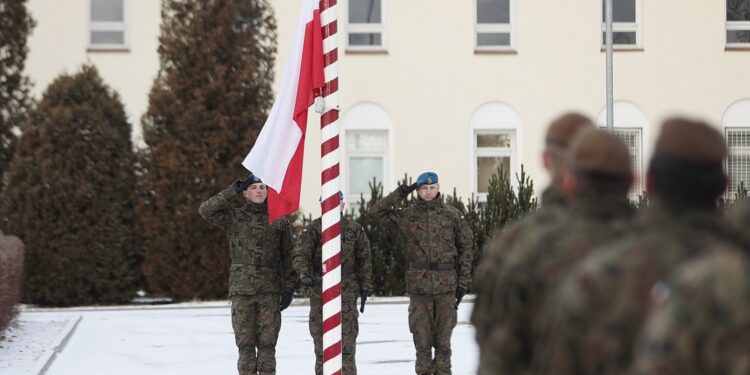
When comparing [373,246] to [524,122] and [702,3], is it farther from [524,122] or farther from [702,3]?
[702,3]

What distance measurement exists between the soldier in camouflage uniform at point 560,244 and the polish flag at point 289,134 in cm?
637

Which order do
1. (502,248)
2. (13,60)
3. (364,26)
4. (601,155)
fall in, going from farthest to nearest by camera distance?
(364,26), (13,60), (502,248), (601,155)

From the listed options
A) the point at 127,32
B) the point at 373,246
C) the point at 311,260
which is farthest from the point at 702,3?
the point at 311,260

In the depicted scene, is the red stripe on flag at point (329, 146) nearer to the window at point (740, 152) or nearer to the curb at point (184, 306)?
the curb at point (184, 306)

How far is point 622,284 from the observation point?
12.3 ft

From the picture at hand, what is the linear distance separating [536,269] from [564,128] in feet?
3.52

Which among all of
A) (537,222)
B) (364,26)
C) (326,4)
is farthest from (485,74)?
(537,222)

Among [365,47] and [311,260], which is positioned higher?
[365,47]

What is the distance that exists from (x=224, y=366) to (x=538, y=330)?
984cm

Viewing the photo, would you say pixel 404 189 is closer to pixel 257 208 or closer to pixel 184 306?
pixel 257 208

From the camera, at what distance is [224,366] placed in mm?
14086

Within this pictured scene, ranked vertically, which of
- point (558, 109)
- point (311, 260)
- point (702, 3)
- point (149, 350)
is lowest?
point (149, 350)

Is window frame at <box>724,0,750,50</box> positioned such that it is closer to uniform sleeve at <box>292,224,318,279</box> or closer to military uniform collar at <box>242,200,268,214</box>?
uniform sleeve at <box>292,224,318,279</box>

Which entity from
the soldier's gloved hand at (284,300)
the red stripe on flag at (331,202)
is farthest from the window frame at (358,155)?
the red stripe on flag at (331,202)
